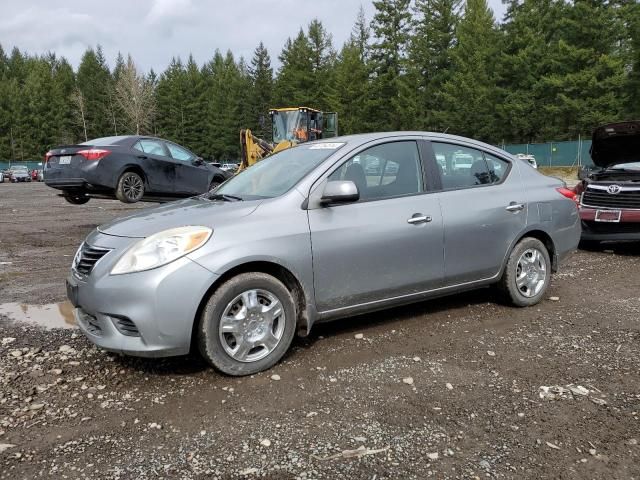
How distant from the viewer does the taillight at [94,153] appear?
919cm

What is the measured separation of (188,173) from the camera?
10.6 m

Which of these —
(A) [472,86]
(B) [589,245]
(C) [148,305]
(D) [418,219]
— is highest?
(A) [472,86]

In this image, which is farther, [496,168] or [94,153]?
[94,153]

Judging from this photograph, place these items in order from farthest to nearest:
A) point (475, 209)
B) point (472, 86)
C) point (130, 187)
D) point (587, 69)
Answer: point (472, 86) → point (587, 69) → point (130, 187) → point (475, 209)

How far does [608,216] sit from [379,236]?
522 cm

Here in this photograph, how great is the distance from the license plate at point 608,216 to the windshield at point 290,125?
16420 mm

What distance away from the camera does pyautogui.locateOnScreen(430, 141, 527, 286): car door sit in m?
4.50

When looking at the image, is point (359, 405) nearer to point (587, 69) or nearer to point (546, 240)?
point (546, 240)

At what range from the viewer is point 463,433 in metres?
2.84

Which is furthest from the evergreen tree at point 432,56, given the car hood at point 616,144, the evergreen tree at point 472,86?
the car hood at point 616,144

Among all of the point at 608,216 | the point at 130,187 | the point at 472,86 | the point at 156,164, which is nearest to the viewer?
the point at 608,216

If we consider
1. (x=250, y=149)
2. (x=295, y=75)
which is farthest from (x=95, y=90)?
(x=250, y=149)

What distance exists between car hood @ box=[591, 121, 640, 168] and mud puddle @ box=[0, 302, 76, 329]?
8110 mm

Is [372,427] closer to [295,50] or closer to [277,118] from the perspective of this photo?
[277,118]
